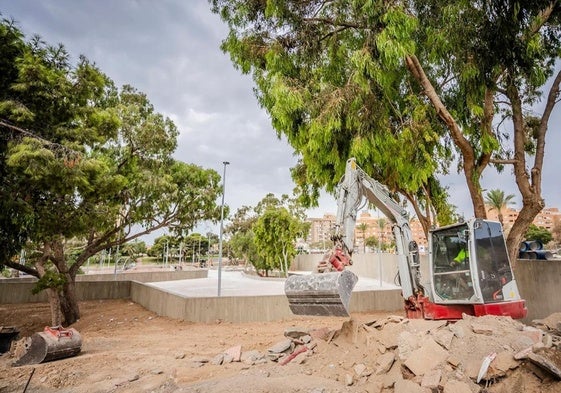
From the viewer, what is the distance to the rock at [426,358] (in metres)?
4.44

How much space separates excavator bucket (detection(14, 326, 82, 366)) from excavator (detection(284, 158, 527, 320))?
4.99 metres

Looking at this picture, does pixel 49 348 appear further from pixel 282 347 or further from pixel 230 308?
pixel 230 308

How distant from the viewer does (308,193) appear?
1127 cm

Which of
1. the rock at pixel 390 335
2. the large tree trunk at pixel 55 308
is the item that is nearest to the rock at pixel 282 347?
the rock at pixel 390 335

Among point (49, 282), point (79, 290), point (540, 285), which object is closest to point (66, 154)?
point (49, 282)

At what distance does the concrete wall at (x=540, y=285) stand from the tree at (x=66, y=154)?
11870mm

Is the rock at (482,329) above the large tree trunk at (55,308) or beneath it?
above

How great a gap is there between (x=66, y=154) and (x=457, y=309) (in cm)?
901

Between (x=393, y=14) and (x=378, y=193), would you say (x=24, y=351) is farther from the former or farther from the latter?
(x=393, y=14)

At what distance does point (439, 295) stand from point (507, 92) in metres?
5.18

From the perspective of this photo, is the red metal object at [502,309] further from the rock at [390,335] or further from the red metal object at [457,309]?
the rock at [390,335]

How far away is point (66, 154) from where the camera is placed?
7.20m

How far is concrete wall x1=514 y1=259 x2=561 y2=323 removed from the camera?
9008mm

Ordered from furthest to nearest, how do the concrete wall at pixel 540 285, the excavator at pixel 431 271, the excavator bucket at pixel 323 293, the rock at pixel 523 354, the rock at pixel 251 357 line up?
the concrete wall at pixel 540 285
the rock at pixel 251 357
the excavator at pixel 431 271
the excavator bucket at pixel 323 293
the rock at pixel 523 354
